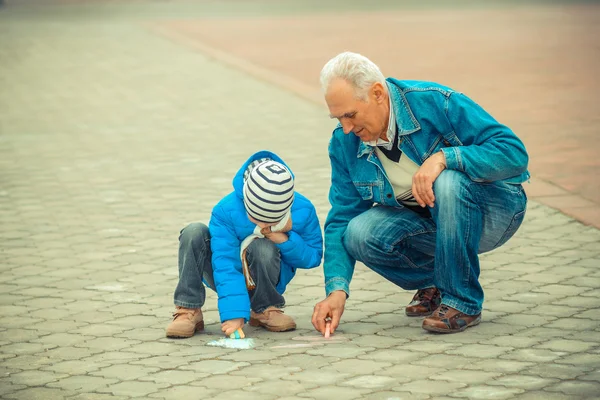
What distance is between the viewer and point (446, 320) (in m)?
4.02

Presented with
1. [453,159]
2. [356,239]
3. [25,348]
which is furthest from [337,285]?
[25,348]

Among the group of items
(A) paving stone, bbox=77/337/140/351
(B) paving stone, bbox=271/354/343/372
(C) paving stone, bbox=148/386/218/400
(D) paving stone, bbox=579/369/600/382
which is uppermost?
(D) paving stone, bbox=579/369/600/382

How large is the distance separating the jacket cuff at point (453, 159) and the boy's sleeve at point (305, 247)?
1.90ft

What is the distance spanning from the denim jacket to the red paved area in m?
2.20

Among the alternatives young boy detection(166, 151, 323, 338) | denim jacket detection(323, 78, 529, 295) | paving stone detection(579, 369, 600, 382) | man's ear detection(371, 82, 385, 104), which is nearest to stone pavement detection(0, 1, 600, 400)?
paving stone detection(579, 369, 600, 382)

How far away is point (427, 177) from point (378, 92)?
37 cm

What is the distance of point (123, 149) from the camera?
29.6 ft

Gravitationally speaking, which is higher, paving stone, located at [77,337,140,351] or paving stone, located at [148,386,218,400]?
paving stone, located at [148,386,218,400]

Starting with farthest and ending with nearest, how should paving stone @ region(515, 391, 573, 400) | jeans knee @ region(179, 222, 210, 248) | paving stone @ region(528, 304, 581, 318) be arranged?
paving stone @ region(528, 304, 581, 318), jeans knee @ region(179, 222, 210, 248), paving stone @ region(515, 391, 573, 400)

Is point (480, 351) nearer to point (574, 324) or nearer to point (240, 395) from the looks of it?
→ point (574, 324)

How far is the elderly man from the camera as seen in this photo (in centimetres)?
389

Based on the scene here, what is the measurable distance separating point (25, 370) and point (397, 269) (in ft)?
5.05

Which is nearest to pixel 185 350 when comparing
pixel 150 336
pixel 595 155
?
pixel 150 336

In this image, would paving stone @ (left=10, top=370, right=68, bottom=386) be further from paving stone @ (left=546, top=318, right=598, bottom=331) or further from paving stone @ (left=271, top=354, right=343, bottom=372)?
paving stone @ (left=546, top=318, right=598, bottom=331)
